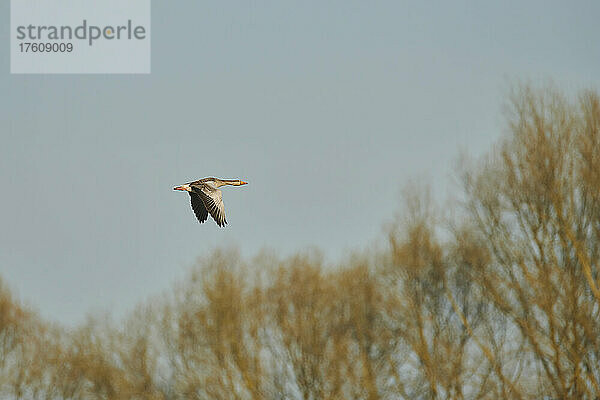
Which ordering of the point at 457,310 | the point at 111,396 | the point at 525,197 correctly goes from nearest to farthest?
1. the point at 525,197
2. the point at 457,310
3. the point at 111,396

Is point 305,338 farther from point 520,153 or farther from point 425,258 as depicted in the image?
point 520,153

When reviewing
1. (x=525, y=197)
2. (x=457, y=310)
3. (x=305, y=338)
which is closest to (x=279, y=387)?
(x=305, y=338)

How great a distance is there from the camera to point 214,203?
1941 centimetres

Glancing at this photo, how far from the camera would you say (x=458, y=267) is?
28.0 m

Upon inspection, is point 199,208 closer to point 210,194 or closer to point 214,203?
point 210,194

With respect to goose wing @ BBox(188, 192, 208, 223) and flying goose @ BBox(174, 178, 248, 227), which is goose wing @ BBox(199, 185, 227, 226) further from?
goose wing @ BBox(188, 192, 208, 223)

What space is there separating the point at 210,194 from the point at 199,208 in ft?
3.19

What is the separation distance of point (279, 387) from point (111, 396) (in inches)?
195

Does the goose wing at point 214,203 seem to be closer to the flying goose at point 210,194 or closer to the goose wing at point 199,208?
the flying goose at point 210,194

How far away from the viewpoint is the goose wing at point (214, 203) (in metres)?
19.2

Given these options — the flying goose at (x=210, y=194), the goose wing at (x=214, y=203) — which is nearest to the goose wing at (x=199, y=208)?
the flying goose at (x=210, y=194)

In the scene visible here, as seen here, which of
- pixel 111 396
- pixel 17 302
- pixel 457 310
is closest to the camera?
pixel 457 310

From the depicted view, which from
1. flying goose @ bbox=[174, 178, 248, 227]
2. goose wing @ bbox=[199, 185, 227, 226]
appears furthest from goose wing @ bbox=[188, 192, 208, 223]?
goose wing @ bbox=[199, 185, 227, 226]

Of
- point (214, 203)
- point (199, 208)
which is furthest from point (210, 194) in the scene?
point (199, 208)
